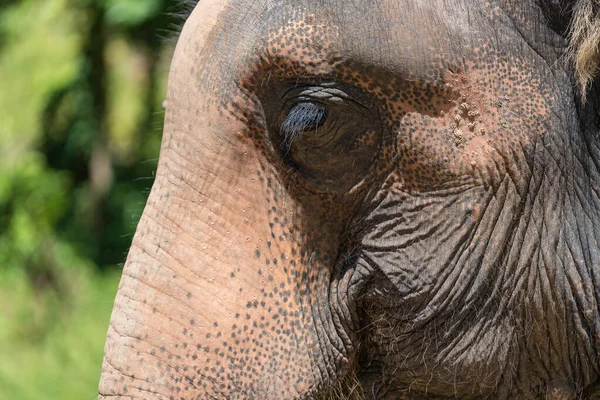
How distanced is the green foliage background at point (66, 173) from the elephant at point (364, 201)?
3.34 meters

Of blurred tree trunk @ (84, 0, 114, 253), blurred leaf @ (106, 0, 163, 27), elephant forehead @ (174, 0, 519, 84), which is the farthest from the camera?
blurred tree trunk @ (84, 0, 114, 253)

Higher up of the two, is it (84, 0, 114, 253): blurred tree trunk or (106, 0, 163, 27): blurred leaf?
(106, 0, 163, 27): blurred leaf

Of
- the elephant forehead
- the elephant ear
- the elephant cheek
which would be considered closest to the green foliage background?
the elephant cheek

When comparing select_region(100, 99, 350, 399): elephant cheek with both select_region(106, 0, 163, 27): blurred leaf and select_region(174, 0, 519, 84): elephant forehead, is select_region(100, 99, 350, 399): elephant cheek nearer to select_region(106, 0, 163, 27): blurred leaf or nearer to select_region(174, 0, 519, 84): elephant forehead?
select_region(174, 0, 519, 84): elephant forehead

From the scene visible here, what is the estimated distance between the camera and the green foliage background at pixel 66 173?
17.8 feet

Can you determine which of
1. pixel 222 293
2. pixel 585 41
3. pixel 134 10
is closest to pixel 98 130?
pixel 134 10

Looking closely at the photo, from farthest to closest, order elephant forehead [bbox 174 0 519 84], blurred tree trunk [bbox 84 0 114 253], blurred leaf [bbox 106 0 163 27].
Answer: blurred tree trunk [bbox 84 0 114 253]
blurred leaf [bbox 106 0 163 27]
elephant forehead [bbox 174 0 519 84]

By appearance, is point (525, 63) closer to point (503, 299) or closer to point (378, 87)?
point (378, 87)

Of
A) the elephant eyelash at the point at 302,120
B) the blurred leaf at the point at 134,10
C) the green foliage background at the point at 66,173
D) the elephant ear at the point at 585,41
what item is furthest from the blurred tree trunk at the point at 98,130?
the elephant ear at the point at 585,41

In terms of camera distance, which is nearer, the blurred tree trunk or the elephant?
the elephant

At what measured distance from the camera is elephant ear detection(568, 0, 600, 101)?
177 cm

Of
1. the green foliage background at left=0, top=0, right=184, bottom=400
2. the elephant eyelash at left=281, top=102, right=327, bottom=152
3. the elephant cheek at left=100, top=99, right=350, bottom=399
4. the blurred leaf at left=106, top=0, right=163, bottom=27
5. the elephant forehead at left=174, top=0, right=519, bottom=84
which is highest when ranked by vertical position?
the elephant forehead at left=174, top=0, right=519, bottom=84

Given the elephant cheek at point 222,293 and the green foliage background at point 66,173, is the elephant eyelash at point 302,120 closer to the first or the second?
the elephant cheek at point 222,293

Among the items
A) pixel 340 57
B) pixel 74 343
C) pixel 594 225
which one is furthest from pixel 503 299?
pixel 74 343
